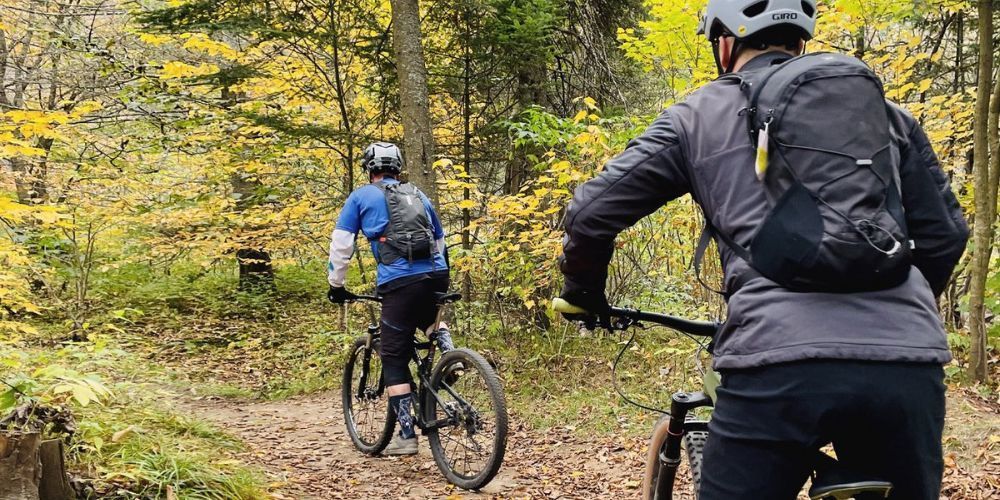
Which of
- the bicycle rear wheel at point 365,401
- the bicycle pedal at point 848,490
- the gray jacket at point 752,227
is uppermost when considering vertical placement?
the gray jacket at point 752,227

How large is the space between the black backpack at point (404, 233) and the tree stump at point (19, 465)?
2568mm

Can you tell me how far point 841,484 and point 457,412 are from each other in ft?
11.1

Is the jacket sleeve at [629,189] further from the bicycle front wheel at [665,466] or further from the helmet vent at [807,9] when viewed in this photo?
the bicycle front wheel at [665,466]

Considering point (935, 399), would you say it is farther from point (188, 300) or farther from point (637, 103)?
point (188, 300)

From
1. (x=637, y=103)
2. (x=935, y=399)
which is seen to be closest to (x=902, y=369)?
(x=935, y=399)

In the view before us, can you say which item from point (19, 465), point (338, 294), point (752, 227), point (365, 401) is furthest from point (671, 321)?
point (365, 401)

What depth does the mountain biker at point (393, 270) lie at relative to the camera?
16.4 feet

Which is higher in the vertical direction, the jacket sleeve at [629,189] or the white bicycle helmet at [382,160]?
the white bicycle helmet at [382,160]

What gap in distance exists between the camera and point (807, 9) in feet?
6.35

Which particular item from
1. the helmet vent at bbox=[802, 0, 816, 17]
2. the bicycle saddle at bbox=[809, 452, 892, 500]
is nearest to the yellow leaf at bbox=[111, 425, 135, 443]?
the bicycle saddle at bbox=[809, 452, 892, 500]

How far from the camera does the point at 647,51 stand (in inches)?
296

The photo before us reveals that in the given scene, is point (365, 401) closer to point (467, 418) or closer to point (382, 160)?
point (467, 418)

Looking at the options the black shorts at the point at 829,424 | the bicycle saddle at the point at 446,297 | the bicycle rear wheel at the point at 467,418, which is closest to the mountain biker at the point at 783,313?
the black shorts at the point at 829,424

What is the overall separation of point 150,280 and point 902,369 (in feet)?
51.0
